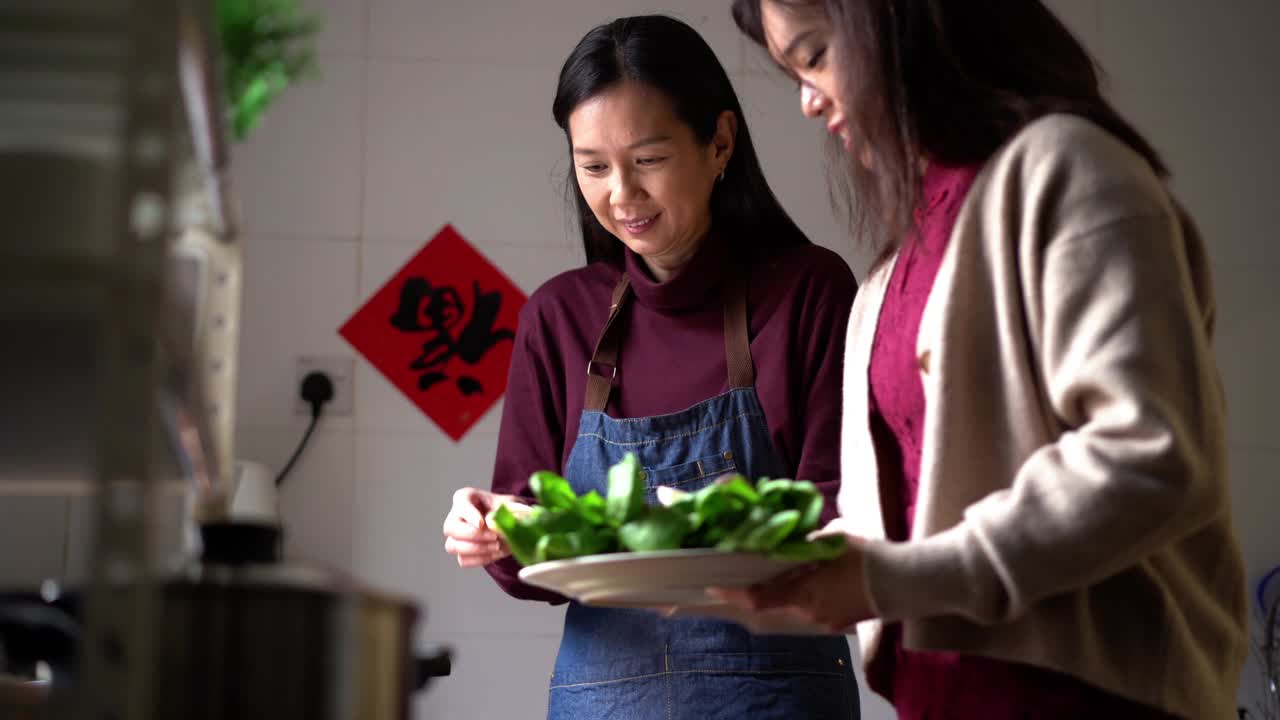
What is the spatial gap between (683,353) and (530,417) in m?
0.22

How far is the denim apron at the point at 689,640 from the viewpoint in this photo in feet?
4.58

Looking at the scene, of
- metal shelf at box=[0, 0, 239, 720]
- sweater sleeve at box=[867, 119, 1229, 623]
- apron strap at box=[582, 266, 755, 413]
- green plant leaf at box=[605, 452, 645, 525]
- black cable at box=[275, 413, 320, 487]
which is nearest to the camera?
metal shelf at box=[0, 0, 239, 720]

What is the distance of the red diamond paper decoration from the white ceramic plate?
1.66m

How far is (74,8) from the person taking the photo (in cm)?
50

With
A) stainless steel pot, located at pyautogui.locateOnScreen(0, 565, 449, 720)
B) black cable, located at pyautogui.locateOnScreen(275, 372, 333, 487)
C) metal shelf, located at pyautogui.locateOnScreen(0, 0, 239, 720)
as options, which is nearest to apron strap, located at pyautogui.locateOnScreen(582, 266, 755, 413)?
stainless steel pot, located at pyautogui.locateOnScreen(0, 565, 449, 720)

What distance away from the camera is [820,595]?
3.01 feet

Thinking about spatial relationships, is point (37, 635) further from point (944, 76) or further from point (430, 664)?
point (944, 76)

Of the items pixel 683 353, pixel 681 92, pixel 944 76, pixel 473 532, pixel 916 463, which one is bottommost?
pixel 473 532

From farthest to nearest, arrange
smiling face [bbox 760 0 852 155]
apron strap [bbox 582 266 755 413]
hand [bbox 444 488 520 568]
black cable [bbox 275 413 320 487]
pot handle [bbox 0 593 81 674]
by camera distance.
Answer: black cable [bbox 275 413 320 487] → apron strap [bbox 582 266 755 413] → hand [bbox 444 488 520 568] → smiling face [bbox 760 0 852 155] → pot handle [bbox 0 593 81 674]

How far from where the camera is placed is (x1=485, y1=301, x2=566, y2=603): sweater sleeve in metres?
1.60

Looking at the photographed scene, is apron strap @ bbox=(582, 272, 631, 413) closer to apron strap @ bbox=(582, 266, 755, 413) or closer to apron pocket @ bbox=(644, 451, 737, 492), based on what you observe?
apron strap @ bbox=(582, 266, 755, 413)

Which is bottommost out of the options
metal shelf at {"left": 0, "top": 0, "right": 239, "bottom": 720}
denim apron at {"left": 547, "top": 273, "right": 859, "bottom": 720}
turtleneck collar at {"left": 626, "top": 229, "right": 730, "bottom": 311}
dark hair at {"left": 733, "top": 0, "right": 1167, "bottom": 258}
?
denim apron at {"left": 547, "top": 273, "right": 859, "bottom": 720}

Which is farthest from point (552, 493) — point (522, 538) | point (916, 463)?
point (916, 463)

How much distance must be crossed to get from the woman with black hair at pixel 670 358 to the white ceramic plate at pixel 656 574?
41cm
